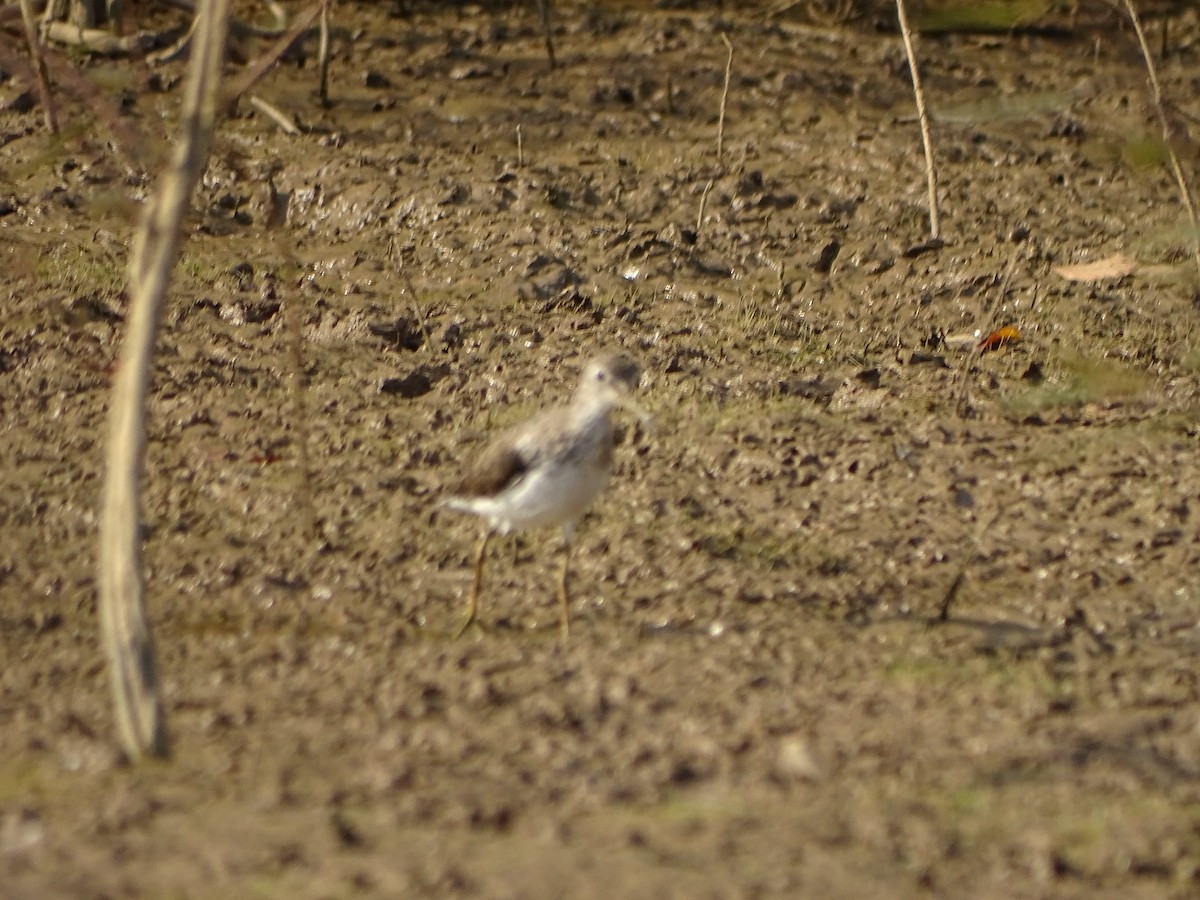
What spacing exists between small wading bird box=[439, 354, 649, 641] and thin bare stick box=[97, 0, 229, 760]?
1.47m

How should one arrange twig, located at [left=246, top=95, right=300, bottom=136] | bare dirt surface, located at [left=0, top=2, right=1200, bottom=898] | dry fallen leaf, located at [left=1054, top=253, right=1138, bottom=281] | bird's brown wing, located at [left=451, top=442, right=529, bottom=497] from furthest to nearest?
twig, located at [left=246, top=95, right=300, bottom=136], dry fallen leaf, located at [left=1054, top=253, right=1138, bottom=281], bird's brown wing, located at [left=451, top=442, right=529, bottom=497], bare dirt surface, located at [left=0, top=2, right=1200, bottom=898]

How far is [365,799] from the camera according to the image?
16.4ft

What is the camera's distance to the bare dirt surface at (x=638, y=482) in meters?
4.95

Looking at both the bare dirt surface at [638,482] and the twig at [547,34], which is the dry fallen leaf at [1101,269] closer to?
the bare dirt surface at [638,482]

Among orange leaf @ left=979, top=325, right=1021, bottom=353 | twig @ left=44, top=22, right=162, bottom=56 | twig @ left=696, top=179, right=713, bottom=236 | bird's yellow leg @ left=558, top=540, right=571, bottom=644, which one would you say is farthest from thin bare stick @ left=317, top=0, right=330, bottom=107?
bird's yellow leg @ left=558, top=540, right=571, bottom=644

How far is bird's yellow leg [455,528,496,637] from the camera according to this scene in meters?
6.22

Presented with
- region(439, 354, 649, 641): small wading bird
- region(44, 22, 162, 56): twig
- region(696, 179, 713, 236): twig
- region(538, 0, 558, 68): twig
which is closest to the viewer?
region(439, 354, 649, 641): small wading bird

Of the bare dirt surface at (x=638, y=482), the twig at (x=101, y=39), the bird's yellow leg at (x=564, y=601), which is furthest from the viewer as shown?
the twig at (x=101, y=39)

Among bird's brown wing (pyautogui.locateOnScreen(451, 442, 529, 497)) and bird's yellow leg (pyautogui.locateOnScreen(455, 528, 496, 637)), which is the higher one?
bird's brown wing (pyautogui.locateOnScreen(451, 442, 529, 497))

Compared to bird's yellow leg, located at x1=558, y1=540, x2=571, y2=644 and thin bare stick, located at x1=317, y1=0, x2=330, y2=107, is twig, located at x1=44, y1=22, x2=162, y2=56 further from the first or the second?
bird's yellow leg, located at x1=558, y1=540, x2=571, y2=644

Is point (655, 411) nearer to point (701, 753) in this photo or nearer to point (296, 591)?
point (296, 591)

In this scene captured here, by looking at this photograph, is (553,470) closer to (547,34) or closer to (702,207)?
(702,207)

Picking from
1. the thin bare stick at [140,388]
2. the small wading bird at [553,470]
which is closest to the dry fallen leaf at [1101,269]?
the small wading bird at [553,470]

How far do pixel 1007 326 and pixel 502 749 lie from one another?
4.12 metres
